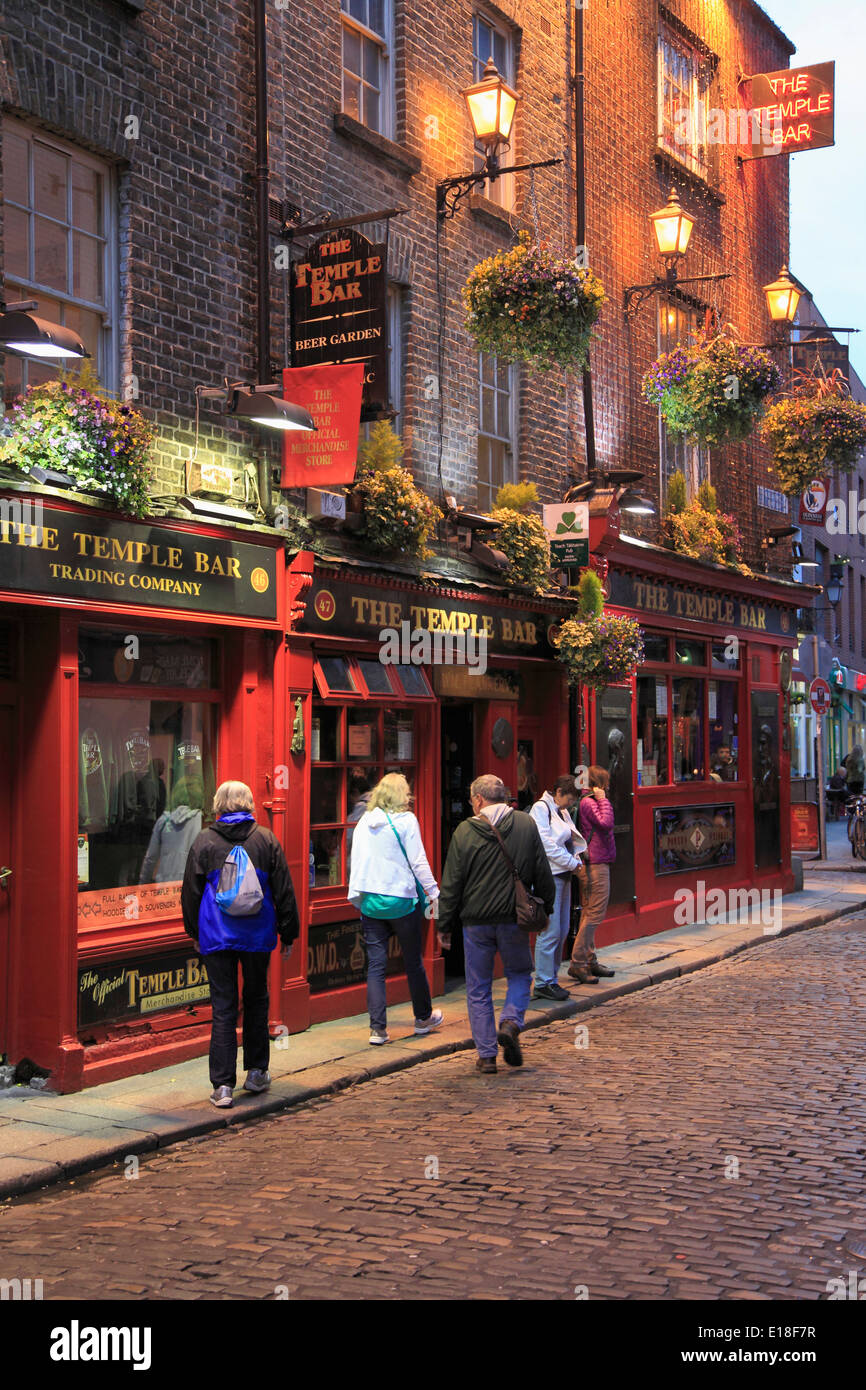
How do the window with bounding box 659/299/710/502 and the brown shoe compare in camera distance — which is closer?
the brown shoe

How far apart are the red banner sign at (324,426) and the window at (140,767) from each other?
148 centimetres

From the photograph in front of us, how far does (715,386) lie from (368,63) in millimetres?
5201

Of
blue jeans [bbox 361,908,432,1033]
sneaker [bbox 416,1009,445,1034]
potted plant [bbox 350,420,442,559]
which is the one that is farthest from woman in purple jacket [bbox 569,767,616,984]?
potted plant [bbox 350,420,442,559]

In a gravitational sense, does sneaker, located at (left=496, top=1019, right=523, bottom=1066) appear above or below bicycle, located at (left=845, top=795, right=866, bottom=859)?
below

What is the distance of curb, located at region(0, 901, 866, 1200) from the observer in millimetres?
6527

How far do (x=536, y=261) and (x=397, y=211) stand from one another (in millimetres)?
1978

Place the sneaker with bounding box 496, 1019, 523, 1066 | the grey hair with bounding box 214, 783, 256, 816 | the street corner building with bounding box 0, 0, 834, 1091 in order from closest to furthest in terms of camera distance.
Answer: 1. the grey hair with bounding box 214, 783, 256, 816
2. the street corner building with bounding box 0, 0, 834, 1091
3. the sneaker with bounding box 496, 1019, 523, 1066

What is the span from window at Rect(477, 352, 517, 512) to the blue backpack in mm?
6402

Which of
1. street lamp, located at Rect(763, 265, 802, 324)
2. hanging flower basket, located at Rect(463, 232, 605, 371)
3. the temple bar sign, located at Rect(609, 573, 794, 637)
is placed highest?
street lamp, located at Rect(763, 265, 802, 324)

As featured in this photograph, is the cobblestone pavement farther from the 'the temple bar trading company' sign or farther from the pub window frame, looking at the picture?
the pub window frame

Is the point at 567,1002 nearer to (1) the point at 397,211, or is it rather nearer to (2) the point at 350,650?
(2) the point at 350,650

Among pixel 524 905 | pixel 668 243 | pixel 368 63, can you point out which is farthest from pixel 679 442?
pixel 524 905

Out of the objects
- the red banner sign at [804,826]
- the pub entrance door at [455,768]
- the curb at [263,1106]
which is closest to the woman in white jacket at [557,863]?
the curb at [263,1106]

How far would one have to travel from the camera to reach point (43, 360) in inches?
323
